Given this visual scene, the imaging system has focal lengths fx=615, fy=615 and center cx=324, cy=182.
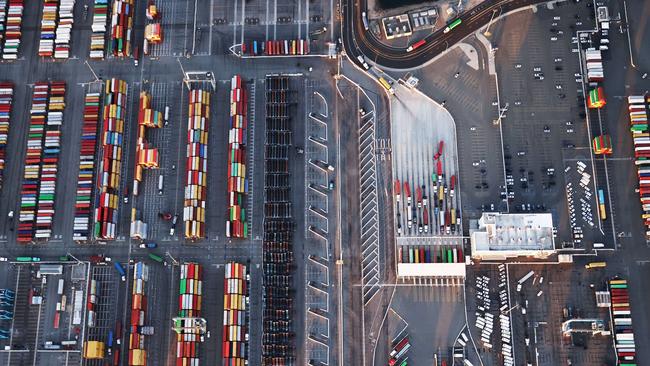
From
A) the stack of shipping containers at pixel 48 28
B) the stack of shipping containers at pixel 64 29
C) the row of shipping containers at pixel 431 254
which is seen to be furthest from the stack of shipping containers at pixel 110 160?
the row of shipping containers at pixel 431 254

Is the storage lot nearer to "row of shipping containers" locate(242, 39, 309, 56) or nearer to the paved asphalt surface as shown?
the paved asphalt surface

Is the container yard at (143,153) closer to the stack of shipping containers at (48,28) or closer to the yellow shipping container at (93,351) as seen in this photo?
the yellow shipping container at (93,351)

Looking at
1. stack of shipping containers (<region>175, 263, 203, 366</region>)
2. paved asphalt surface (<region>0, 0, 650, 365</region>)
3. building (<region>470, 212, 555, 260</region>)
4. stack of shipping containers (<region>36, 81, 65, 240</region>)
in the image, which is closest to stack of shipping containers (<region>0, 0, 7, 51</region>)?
paved asphalt surface (<region>0, 0, 650, 365</region>)

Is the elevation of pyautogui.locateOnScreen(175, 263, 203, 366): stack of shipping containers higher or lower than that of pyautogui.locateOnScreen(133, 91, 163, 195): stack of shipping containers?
lower

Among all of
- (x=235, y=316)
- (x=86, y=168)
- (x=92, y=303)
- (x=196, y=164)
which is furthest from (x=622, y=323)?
(x=86, y=168)

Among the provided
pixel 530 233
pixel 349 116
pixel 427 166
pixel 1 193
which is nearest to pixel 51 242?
pixel 1 193
